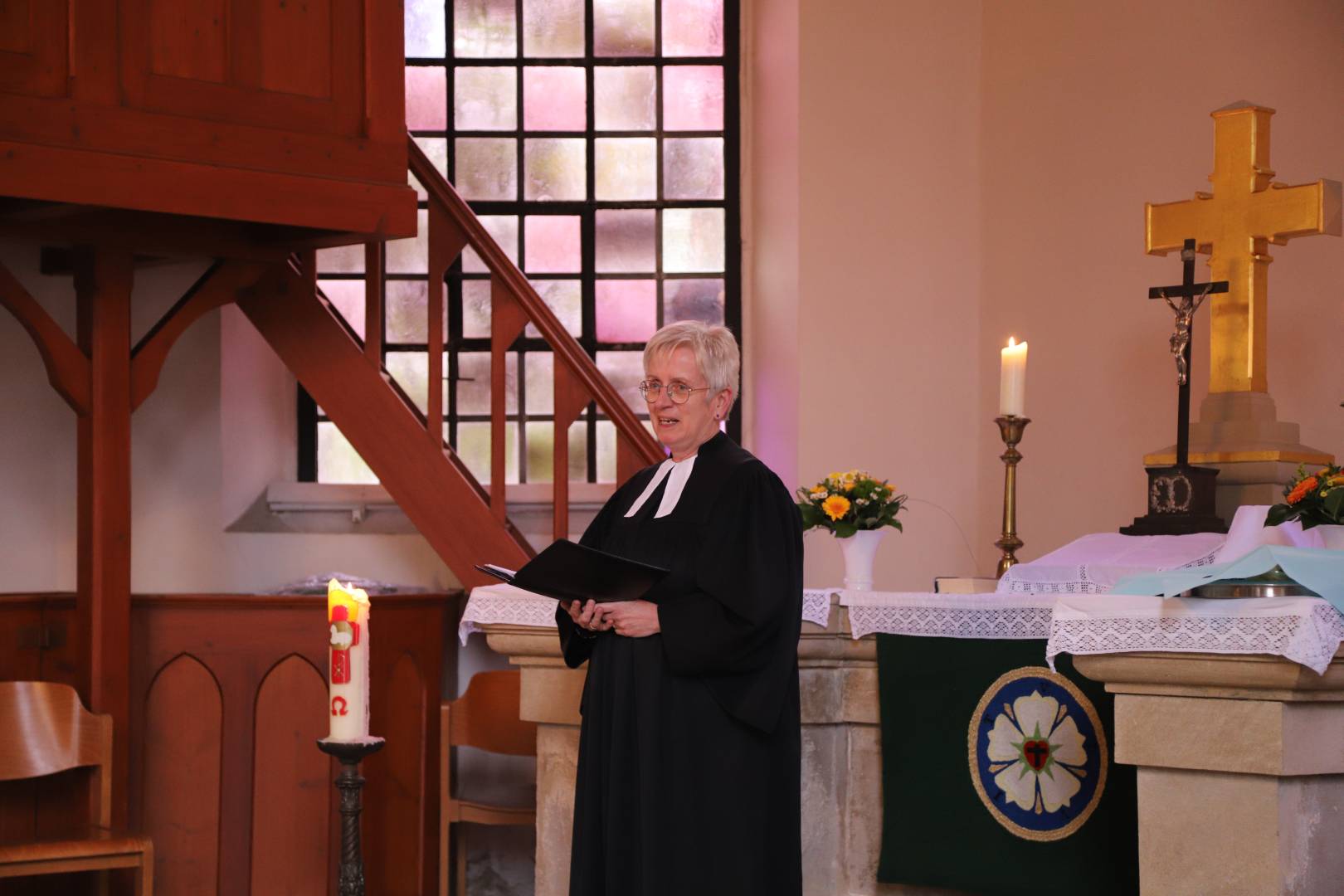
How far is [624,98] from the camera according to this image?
7734 mm

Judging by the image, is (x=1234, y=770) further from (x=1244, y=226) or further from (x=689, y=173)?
(x=689, y=173)

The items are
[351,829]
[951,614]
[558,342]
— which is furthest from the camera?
[558,342]

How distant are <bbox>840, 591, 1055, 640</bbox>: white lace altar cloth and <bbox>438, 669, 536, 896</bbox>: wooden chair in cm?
208

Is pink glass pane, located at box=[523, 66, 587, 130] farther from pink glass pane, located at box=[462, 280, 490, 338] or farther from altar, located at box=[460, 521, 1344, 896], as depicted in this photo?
altar, located at box=[460, 521, 1344, 896]

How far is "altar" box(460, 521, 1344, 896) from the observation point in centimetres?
335

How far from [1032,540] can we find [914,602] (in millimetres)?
2554

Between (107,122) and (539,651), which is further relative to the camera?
(107,122)

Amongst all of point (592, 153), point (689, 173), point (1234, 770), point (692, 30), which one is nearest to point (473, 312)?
point (592, 153)

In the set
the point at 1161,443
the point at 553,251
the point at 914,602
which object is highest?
the point at 553,251

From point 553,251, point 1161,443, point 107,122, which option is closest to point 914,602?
point 1161,443

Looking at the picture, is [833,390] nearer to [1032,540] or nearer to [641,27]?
[1032,540]

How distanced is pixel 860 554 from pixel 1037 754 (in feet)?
2.71

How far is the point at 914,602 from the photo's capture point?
425cm

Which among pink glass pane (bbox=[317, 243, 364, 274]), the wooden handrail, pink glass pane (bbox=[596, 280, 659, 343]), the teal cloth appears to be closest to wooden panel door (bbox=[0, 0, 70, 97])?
the wooden handrail
